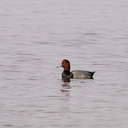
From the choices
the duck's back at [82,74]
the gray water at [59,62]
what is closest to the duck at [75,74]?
the duck's back at [82,74]

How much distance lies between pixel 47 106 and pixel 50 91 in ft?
9.23

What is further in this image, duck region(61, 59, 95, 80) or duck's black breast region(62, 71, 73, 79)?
duck's black breast region(62, 71, 73, 79)

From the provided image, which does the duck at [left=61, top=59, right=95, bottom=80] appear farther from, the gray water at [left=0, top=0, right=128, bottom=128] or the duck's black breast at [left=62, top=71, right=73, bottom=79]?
the gray water at [left=0, top=0, right=128, bottom=128]

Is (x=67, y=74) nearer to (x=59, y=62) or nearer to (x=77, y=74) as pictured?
(x=77, y=74)

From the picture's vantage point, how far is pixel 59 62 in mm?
29875

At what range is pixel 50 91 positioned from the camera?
2320cm

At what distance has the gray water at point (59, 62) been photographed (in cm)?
1923

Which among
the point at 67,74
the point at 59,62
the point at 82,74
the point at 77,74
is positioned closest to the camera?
the point at 82,74

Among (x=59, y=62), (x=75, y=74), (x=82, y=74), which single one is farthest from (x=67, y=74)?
(x=59, y=62)

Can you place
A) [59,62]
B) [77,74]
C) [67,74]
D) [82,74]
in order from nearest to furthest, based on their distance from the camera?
[82,74] < [77,74] < [67,74] < [59,62]

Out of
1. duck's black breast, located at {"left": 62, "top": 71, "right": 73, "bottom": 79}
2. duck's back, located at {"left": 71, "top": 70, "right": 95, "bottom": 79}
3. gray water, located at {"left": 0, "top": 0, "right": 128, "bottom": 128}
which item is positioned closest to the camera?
gray water, located at {"left": 0, "top": 0, "right": 128, "bottom": 128}

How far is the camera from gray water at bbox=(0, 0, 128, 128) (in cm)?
1923

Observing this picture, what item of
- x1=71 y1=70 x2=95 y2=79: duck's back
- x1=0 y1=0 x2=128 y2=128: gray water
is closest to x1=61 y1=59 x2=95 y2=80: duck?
x1=71 y1=70 x2=95 y2=79: duck's back

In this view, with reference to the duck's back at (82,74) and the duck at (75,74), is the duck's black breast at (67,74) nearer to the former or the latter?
the duck at (75,74)
